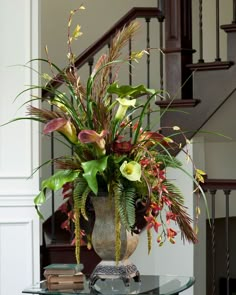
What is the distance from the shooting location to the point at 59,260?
5.72m

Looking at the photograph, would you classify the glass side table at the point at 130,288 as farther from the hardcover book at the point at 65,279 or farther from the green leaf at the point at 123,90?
the green leaf at the point at 123,90

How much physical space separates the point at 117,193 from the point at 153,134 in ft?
1.04

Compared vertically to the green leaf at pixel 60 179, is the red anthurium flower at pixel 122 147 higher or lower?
higher

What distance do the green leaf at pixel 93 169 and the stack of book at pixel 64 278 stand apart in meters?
0.47

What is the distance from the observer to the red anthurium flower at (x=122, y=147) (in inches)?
143

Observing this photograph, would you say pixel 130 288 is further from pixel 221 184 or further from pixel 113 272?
pixel 221 184

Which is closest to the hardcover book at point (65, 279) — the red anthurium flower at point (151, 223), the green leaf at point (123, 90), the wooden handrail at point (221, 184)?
the red anthurium flower at point (151, 223)

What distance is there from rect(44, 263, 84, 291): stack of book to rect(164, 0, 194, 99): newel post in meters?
2.28

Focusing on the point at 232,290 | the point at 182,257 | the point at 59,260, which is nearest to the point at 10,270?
the point at 59,260

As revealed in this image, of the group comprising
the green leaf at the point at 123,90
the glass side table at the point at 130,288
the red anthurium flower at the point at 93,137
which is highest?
the green leaf at the point at 123,90

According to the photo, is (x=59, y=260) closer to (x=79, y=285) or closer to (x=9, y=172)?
(x=9, y=172)

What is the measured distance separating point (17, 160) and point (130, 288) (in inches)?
69.1

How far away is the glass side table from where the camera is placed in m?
3.64

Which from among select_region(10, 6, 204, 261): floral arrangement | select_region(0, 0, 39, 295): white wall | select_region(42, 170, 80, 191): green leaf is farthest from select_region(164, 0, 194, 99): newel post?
select_region(42, 170, 80, 191): green leaf
